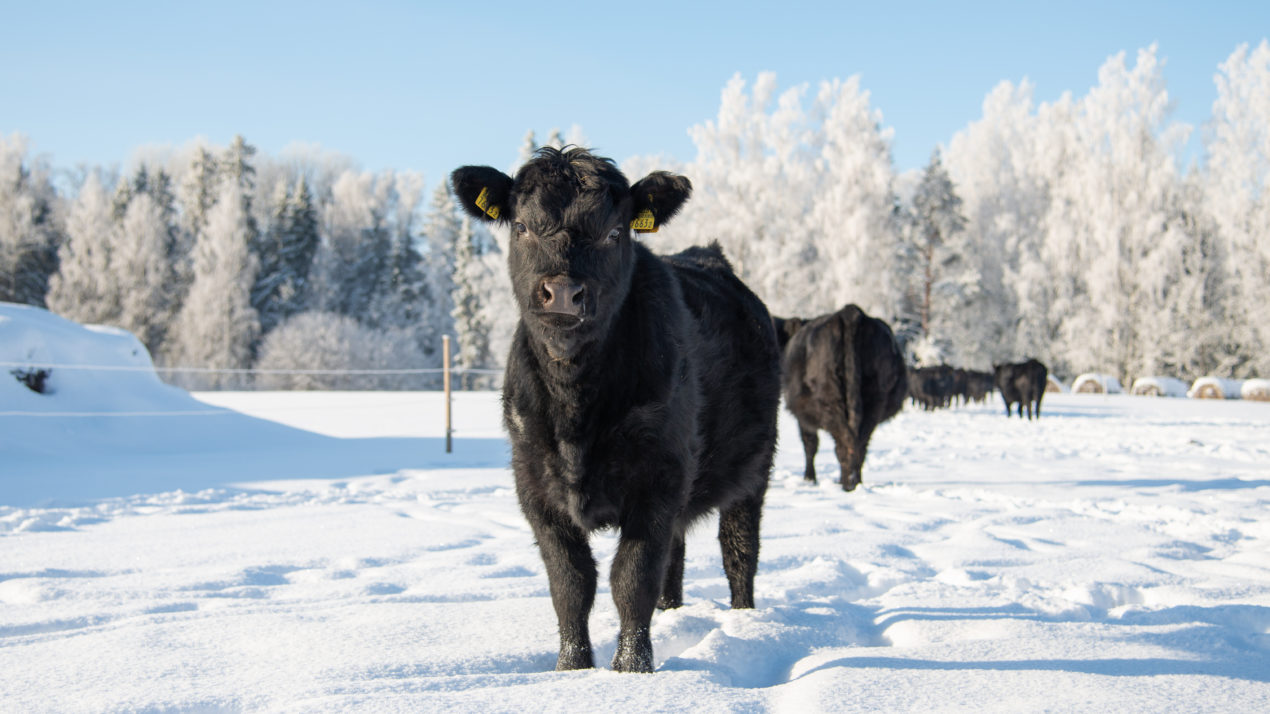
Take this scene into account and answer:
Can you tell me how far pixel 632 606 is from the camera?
2682 mm

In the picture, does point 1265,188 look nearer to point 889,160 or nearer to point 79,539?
point 889,160

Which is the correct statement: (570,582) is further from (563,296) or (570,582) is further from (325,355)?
(325,355)

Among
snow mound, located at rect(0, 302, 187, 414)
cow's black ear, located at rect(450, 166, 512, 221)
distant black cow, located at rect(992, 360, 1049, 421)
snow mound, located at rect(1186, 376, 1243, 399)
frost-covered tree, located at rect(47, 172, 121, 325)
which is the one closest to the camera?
cow's black ear, located at rect(450, 166, 512, 221)

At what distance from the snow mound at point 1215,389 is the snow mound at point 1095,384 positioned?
304 cm

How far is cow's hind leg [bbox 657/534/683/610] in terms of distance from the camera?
373 cm

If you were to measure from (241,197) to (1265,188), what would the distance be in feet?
182

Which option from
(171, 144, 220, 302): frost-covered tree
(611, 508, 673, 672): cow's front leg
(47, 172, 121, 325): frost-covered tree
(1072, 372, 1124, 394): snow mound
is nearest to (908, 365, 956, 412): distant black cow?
(1072, 372, 1124, 394): snow mound

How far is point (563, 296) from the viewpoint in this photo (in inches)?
100

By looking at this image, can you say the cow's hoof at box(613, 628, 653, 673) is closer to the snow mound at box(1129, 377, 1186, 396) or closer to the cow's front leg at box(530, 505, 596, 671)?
the cow's front leg at box(530, 505, 596, 671)

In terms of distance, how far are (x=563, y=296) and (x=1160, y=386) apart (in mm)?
43067

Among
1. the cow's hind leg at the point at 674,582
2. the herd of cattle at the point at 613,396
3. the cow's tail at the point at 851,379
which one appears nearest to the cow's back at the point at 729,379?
the herd of cattle at the point at 613,396

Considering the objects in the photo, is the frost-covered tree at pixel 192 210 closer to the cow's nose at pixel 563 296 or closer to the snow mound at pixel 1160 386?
the cow's nose at pixel 563 296

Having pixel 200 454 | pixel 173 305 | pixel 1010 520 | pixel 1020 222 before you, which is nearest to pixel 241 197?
pixel 173 305

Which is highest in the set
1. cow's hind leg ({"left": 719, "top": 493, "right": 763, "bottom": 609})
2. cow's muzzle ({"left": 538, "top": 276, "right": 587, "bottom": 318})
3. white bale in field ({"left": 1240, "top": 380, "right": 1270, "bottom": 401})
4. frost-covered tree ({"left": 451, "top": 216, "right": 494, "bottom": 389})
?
frost-covered tree ({"left": 451, "top": 216, "right": 494, "bottom": 389})
